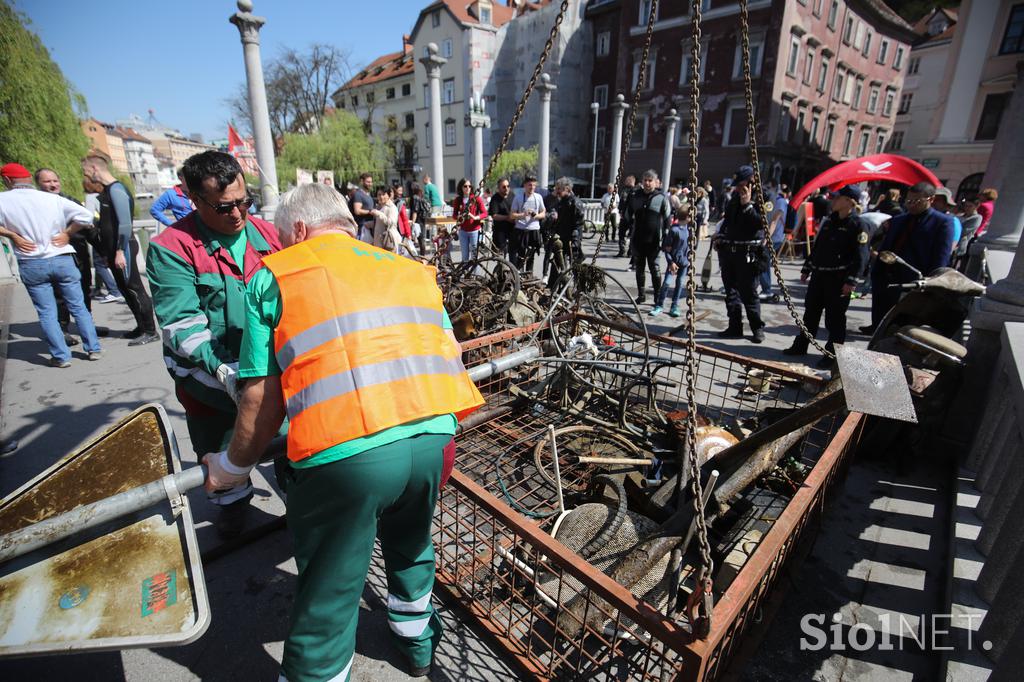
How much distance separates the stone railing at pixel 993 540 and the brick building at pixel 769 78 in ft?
80.8

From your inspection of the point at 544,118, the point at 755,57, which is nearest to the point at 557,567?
the point at 544,118

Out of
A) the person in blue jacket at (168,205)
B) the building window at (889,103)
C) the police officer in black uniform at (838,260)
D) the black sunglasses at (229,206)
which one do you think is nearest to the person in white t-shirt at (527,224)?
the police officer in black uniform at (838,260)

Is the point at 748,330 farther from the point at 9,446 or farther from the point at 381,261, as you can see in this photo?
the point at 9,446

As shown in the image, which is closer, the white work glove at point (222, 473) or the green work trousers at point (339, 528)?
the green work trousers at point (339, 528)

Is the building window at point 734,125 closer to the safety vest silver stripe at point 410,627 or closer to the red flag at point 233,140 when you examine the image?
the red flag at point 233,140

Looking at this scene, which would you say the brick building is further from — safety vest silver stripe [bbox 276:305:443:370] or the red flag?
safety vest silver stripe [bbox 276:305:443:370]

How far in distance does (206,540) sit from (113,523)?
125cm

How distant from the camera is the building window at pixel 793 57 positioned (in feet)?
79.9

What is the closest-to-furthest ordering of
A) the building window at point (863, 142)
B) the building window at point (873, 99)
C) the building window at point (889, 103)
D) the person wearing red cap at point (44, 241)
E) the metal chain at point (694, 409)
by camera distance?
the metal chain at point (694, 409) < the person wearing red cap at point (44, 241) < the building window at point (873, 99) < the building window at point (863, 142) < the building window at point (889, 103)

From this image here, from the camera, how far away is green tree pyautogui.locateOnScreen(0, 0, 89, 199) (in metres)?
12.0

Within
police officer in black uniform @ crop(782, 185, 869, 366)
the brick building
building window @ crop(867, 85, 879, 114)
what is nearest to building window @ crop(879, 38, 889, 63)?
the brick building

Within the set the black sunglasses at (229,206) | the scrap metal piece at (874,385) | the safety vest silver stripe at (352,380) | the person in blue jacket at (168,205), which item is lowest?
the scrap metal piece at (874,385)

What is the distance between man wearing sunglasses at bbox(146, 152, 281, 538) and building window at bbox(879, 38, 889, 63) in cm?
4353

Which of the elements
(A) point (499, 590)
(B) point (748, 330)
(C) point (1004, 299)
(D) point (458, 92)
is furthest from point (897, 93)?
(A) point (499, 590)
